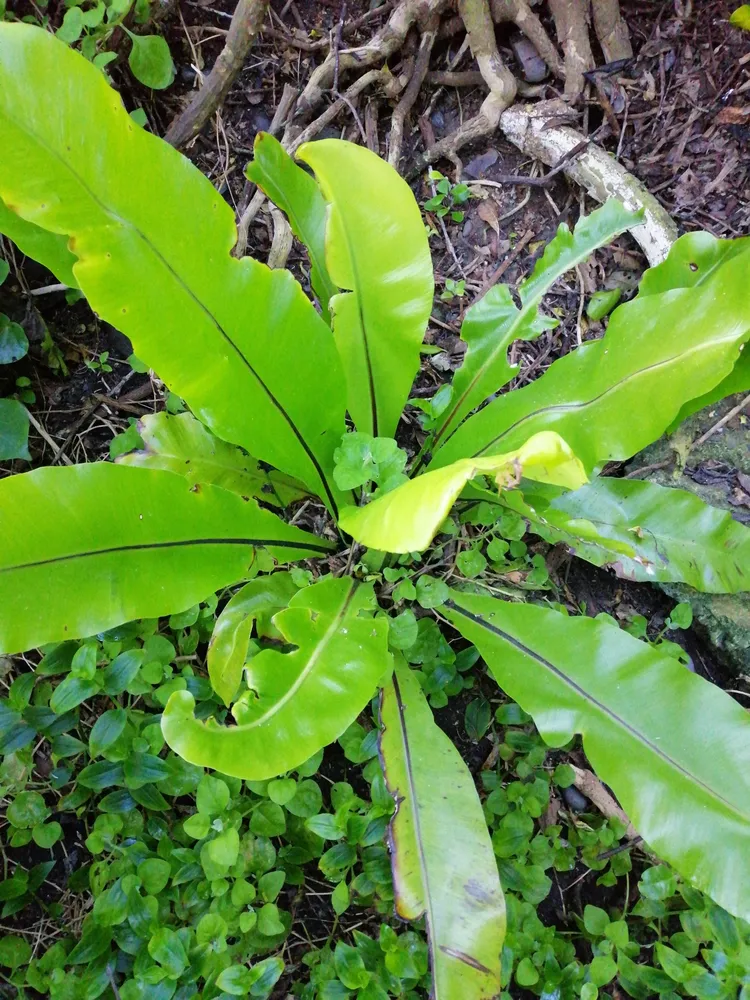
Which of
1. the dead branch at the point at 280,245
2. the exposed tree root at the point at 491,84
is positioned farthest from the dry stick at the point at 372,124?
the dead branch at the point at 280,245

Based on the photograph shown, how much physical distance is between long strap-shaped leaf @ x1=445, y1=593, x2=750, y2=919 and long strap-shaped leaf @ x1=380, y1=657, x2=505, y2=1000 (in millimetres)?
176

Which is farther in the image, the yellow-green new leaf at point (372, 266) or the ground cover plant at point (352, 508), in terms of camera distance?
the yellow-green new leaf at point (372, 266)

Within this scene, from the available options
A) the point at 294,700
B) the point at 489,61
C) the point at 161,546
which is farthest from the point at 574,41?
the point at 294,700

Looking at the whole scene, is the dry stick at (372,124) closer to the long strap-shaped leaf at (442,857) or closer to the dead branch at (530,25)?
the dead branch at (530,25)

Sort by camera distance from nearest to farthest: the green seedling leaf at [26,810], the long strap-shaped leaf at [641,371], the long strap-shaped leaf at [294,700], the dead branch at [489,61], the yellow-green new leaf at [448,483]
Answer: the yellow-green new leaf at [448,483]
the long strap-shaped leaf at [294,700]
the long strap-shaped leaf at [641,371]
the green seedling leaf at [26,810]
the dead branch at [489,61]

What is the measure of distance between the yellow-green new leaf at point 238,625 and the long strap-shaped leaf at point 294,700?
0.37 ft

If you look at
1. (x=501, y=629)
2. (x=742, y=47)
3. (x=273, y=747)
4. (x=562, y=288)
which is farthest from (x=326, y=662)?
(x=742, y=47)

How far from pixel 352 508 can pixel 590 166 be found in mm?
1158

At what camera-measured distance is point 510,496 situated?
113 cm

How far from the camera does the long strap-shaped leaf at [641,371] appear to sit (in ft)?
3.31

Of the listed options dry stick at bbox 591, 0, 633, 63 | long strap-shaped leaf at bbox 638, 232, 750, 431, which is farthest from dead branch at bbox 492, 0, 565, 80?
long strap-shaped leaf at bbox 638, 232, 750, 431

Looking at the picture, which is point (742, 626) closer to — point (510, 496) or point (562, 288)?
point (510, 496)

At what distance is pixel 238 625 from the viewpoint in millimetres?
1113

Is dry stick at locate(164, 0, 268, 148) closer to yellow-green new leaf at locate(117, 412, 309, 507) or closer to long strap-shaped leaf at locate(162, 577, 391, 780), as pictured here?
yellow-green new leaf at locate(117, 412, 309, 507)
